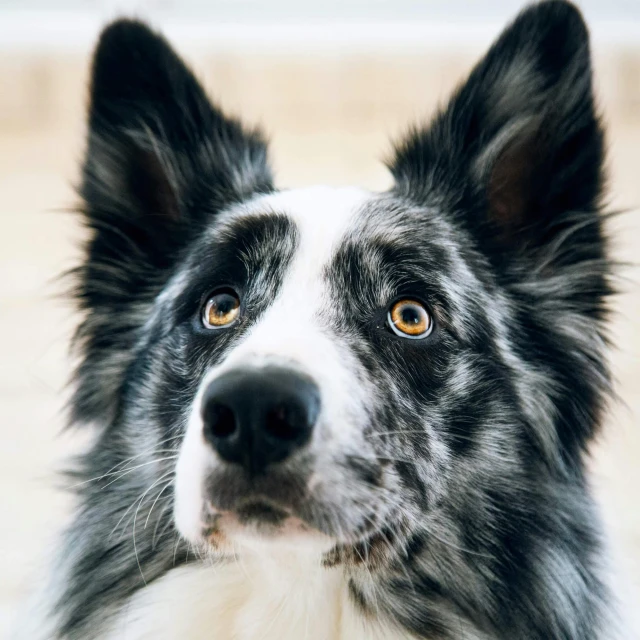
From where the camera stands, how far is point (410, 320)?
164cm

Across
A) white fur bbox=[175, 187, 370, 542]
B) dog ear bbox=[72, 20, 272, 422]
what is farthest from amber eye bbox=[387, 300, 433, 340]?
dog ear bbox=[72, 20, 272, 422]

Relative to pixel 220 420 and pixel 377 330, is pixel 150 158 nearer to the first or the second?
pixel 377 330

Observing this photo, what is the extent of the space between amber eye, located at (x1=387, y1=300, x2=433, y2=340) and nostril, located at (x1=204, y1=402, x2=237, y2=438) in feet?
1.53

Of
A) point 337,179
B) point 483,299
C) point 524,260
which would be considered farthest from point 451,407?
point 337,179

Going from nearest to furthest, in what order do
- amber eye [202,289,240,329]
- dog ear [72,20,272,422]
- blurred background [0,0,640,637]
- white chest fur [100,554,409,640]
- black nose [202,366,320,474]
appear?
black nose [202,366,320,474], white chest fur [100,554,409,640], amber eye [202,289,240,329], dog ear [72,20,272,422], blurred background [0,0,640,637]

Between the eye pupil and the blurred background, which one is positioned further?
the blurred background

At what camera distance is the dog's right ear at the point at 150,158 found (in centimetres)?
194

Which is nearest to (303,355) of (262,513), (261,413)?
(261,413)

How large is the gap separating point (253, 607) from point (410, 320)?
652mm

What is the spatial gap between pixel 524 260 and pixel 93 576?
3.94ft

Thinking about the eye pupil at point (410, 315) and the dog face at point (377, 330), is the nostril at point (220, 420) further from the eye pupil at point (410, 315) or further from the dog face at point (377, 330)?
the eye pupil at point (410, 315)

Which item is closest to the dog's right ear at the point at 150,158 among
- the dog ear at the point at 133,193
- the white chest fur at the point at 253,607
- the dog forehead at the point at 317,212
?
the dog ear at the point at 133,193

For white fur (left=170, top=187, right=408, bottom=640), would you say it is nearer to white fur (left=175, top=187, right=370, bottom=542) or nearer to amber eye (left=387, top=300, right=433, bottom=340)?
white fur (left=175, top=187, right=370, bottom=542)

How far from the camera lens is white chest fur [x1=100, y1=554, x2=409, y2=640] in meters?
1.55
